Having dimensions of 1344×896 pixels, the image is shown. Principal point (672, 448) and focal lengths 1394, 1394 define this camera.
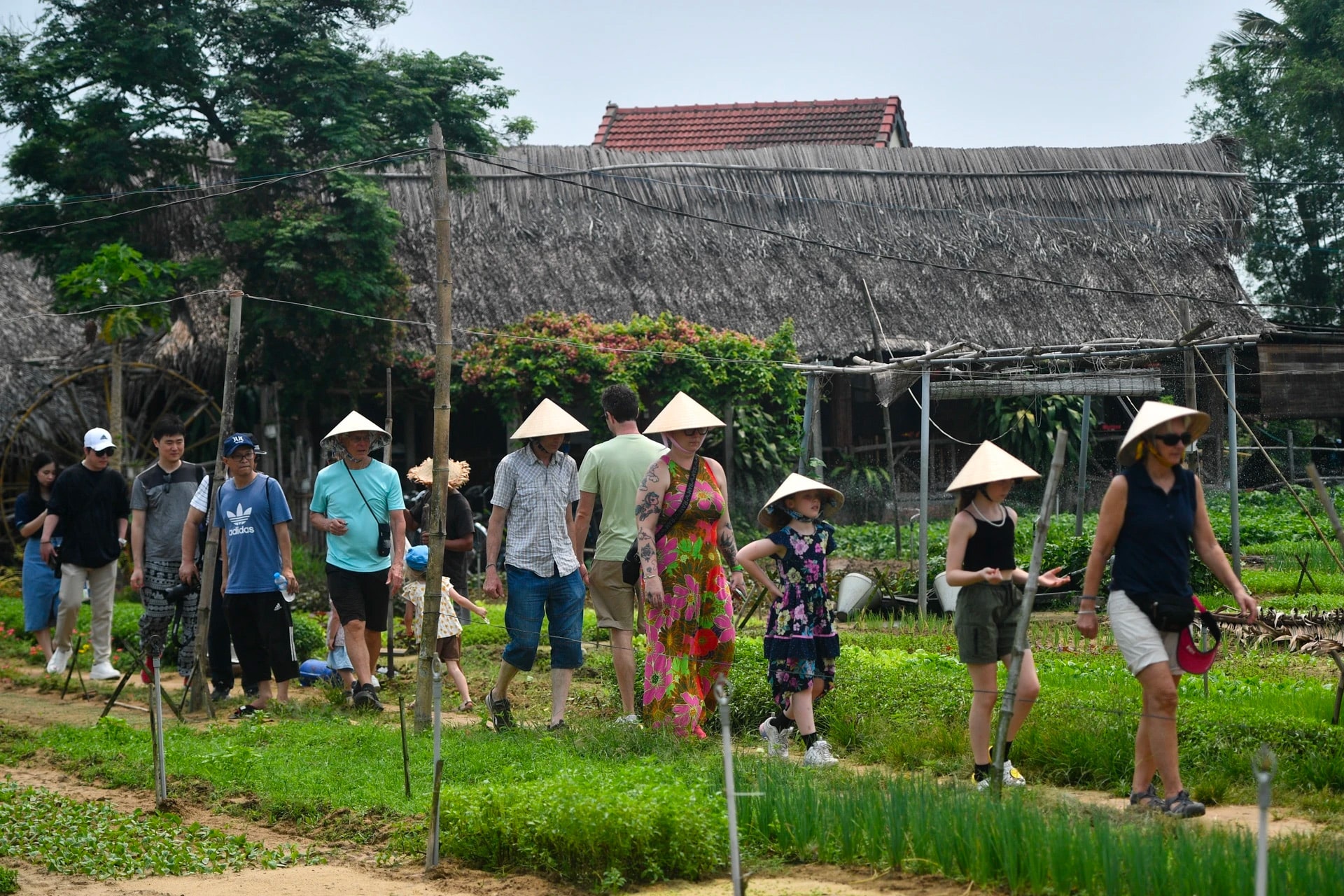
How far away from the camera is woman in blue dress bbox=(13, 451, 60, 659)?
1198 cm

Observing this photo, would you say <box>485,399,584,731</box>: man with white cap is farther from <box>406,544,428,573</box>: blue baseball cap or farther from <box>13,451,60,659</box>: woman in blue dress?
<box>13,451,60,659</box>: woman in blue dress

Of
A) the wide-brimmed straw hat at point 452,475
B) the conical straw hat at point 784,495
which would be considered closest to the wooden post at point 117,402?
the wide-brimmed straw hat at point 452,475

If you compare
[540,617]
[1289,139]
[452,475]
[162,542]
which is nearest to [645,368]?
[452,475]

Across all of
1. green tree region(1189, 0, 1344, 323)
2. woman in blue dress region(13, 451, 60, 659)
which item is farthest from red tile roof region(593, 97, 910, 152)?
woman in blue dress region(13, 451, 60, 659)

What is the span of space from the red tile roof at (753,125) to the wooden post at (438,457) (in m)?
20.1

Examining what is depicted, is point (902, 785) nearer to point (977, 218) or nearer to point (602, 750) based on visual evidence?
point (602, 750)

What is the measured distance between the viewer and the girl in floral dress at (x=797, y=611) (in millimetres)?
7312

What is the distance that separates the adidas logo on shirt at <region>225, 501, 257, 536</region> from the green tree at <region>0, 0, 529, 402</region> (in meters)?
7.92

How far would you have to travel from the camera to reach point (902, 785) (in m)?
5.59

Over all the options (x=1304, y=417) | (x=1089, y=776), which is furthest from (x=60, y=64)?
(x=1304, y=417)

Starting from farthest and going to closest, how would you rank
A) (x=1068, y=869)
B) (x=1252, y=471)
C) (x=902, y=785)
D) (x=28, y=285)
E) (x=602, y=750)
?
(x=1252, y=471)
(x=28, y=285)
(x=602, y=750)
(x=902, y=785)
(x=1068, y=869)

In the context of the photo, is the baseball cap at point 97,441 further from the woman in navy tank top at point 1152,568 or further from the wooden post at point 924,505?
the woman in navy tank top at point 1152,568

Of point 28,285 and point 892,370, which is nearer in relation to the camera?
point 892,370

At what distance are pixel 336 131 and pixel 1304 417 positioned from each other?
15637 millimetres
